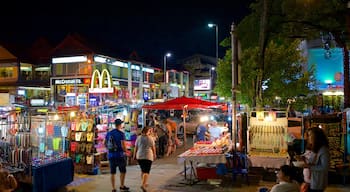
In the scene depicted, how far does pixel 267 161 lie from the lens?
1004 centimetres

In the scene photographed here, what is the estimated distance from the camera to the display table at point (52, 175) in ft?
28.2

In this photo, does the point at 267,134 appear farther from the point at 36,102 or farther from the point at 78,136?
the point at 36,102

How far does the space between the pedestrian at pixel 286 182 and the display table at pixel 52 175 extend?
5.89m

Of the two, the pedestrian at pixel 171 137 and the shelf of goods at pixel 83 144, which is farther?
the pedestrian at pixel 171 137

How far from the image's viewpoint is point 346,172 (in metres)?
9.92

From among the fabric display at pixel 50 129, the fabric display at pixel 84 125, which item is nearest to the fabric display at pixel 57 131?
the fabric display at pixel 50 129

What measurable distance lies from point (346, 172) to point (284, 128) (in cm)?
201

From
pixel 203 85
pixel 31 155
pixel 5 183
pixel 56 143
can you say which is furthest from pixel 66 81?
pixel 5 183

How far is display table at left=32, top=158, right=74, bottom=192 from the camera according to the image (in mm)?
8592

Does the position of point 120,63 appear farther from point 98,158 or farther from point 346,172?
point 346,172

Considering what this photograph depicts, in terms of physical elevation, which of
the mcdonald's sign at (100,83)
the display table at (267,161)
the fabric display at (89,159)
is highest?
the mcdonald's sign at (100,83)

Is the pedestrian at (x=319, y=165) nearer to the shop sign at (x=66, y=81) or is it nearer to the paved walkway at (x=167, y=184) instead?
the paved walkway at (x=167, y=184)

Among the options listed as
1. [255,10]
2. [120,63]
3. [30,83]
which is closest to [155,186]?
[255,10]

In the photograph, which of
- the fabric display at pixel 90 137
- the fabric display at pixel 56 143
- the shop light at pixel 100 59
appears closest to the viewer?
the fabric display at pixel 56 143
